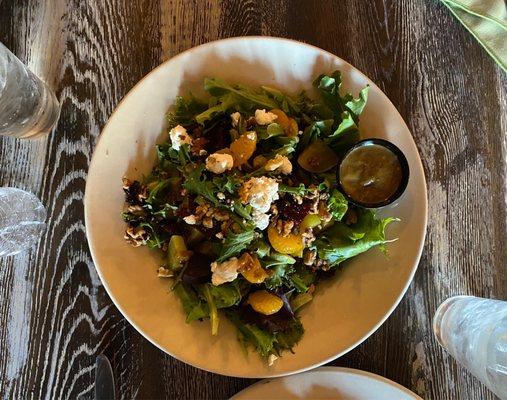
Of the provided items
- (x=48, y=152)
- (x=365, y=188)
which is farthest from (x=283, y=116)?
(x=48, y=152)

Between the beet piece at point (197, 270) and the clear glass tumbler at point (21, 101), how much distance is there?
1.88 ft

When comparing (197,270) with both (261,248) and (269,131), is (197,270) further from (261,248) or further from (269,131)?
(269,131)

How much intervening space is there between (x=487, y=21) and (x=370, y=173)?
649 mm

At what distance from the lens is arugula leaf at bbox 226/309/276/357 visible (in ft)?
3.98

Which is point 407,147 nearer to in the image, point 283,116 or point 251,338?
point 283,116

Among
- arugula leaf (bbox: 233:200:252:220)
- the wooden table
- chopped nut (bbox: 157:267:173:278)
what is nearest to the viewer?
arugula leaf (bbox: 233:200:252:220)

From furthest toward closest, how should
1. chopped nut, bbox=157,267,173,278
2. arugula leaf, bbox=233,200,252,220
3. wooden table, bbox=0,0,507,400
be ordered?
1. wooden table, bbox=0,0,507,400
2. chopped nut, bbox=157,267,173,278
3. arugula leaf, bbox=233,200,252,220

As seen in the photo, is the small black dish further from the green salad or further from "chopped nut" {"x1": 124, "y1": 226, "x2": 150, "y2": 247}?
"chopped nut" {"x1": 124, "y1": 226, "x2": 150, "y2": 247}

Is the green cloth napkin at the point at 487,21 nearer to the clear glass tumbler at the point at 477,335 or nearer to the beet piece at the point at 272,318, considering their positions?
the clear glass tumbler at the point at 477,335

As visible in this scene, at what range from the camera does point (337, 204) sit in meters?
1.21

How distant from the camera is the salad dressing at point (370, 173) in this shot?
120 cm

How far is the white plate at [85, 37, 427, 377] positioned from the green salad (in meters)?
0.03

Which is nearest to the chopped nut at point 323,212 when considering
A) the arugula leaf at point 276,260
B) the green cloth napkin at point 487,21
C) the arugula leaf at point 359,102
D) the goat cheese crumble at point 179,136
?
the arugula leaf at point 276,260

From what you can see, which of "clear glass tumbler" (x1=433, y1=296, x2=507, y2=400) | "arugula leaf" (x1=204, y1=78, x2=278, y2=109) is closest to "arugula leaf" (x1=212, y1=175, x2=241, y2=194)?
"arugula leaf" (x1=204, y1=78, x2=278, y2=109)
